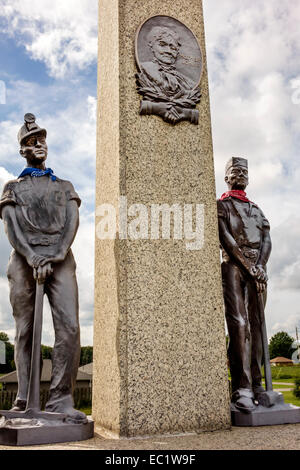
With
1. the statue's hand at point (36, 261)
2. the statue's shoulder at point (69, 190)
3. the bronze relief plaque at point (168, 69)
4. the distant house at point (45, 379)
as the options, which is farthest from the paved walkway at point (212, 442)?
the distant house at point (45, 379)

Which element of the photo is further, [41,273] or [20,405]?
[41,273]

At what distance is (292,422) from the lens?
4.48 m

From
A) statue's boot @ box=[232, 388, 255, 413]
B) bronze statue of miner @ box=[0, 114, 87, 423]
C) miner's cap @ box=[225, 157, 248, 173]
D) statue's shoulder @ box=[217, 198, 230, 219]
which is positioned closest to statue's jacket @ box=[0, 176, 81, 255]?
bronze statue of miner @ box=[0, 114, 87, 423]

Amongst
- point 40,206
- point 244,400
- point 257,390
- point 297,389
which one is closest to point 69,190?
point 40,206

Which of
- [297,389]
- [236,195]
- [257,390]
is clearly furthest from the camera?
[297,389]

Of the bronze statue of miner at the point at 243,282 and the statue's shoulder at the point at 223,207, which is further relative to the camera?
the statue's shoulder at the point at 223,207

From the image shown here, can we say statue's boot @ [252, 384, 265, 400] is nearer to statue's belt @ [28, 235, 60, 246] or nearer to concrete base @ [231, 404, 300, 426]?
concrete base @ [231, 404, 300, 426]

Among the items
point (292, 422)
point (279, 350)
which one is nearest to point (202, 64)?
point (292, 422)

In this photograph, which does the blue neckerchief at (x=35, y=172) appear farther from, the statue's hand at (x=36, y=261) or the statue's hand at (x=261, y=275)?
the statue's hand at (x=261, y=275)

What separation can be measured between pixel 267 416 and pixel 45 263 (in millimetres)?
2652

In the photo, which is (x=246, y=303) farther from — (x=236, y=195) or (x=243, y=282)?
(x=236, y=195)

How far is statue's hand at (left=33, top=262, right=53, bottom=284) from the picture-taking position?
160 inches

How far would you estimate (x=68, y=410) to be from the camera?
12.9ft

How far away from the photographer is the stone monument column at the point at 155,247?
13.6ft
